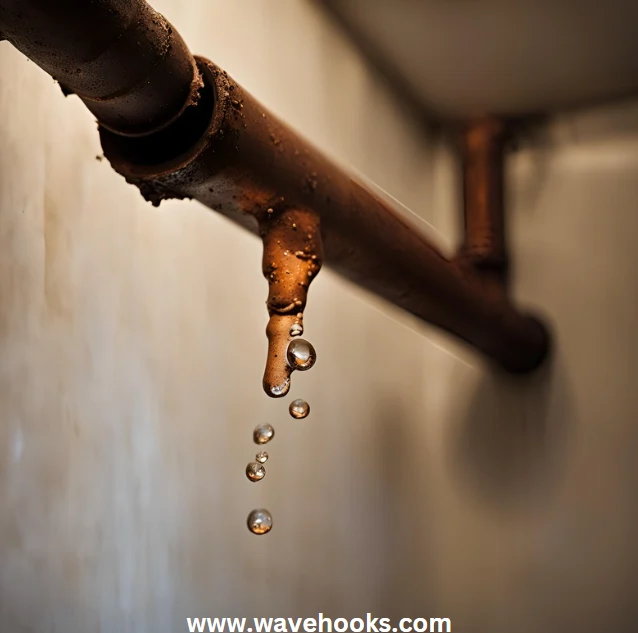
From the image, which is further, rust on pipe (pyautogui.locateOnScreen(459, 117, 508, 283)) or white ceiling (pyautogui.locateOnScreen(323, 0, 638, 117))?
rust on pipe (pyautogui.locateOnScreen(459, 117, 508, 283))

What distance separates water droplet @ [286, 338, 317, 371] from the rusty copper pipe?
7.6 inches

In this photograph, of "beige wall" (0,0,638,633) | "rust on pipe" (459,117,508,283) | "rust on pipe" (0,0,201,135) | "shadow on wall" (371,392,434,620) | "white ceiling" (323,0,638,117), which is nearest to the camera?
"rust on pipe" (0,0,201,135)

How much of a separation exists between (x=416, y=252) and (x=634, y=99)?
0.96m

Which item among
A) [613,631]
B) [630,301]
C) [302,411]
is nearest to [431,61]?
[630,301]

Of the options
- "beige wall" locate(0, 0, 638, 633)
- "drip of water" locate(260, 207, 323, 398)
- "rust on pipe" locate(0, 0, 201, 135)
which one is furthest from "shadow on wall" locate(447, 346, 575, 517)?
"rust on pipe" locate(0, 0, 201, 135)

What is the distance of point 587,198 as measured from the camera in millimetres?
1906

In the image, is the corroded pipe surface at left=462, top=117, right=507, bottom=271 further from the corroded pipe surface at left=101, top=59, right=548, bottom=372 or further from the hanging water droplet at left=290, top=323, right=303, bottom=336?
the hanging water droplet at left=290, top=323, right=303, bottom=336

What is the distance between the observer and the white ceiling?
1604 mm

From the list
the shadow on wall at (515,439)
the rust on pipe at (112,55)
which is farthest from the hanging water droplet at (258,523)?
the shadow on wall at (515,439)

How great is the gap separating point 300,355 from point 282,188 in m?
0.23

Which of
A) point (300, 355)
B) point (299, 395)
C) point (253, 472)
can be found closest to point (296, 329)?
point (300, 355)

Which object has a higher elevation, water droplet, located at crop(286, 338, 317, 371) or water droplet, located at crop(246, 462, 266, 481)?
water droplet, located at crop(286, 338, 317, 371)

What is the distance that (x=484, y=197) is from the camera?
1905 mm

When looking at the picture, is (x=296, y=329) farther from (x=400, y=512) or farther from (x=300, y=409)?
(x=400, y=512)
